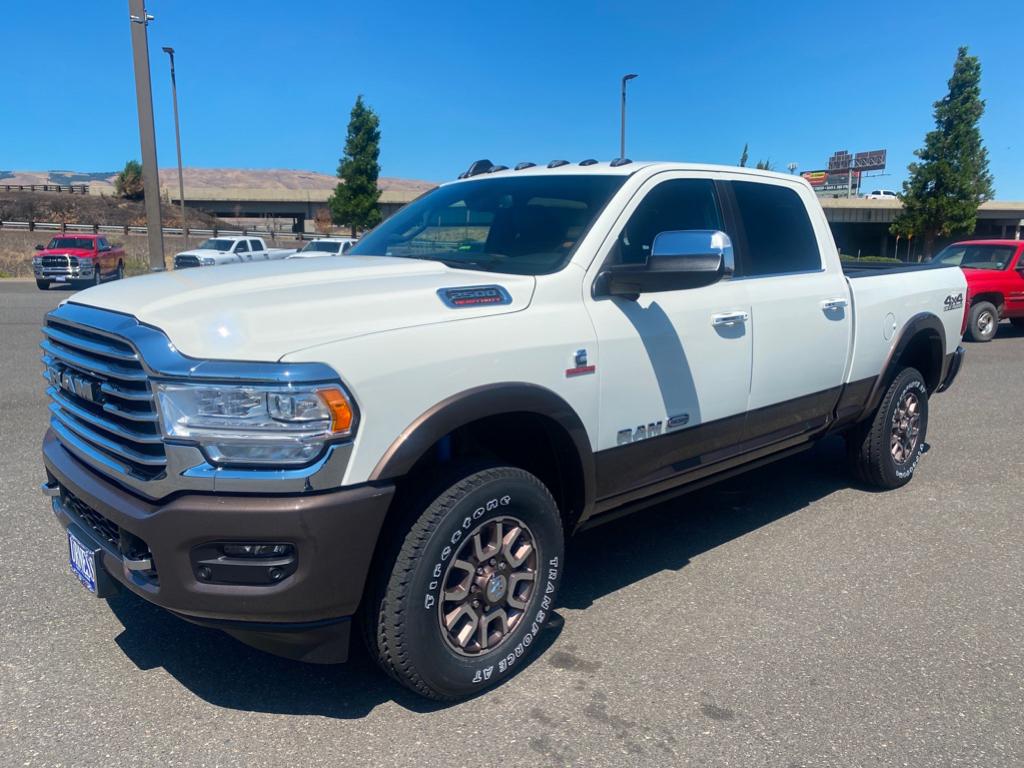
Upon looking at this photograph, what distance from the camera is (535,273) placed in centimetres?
352

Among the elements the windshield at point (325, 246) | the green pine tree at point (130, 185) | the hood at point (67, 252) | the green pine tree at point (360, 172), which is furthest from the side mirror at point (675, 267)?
the green pine tree at point (130, 185)

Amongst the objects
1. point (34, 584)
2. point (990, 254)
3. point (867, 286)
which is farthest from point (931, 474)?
point (990, 254)

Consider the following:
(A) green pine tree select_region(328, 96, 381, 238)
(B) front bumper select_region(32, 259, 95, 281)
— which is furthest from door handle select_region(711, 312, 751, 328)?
(A) green pine tree select_region(328, 96, 381, 238)

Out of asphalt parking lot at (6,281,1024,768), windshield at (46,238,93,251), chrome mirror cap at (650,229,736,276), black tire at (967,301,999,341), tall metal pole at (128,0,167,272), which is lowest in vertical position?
asphalt parking lot at (6,281,1024,768)

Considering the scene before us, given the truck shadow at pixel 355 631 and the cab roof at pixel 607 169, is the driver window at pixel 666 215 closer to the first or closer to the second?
the cab roof at pixel 607 169

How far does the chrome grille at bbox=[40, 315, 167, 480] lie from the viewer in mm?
2729

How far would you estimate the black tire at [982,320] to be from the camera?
14688 mm

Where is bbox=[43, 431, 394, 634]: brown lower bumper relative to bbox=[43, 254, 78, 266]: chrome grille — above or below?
below

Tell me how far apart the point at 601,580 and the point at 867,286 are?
8.24 ft

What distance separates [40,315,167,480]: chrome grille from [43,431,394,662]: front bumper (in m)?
0.15

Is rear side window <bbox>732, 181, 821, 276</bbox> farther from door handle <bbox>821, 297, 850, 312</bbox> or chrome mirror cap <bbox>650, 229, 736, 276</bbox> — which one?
chrome mirror cap <bbox>650, 229, 736, 276</bbox>

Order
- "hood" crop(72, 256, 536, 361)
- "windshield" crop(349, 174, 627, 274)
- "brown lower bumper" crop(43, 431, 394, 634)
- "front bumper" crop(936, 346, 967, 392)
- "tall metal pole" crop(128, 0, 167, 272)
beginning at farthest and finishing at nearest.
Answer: "tall metal pole" crop(128, 0, 167, 272) → "front bumper" crop(936, 346, 967, 392) → "windshield" crop(349, 174, 627, 274) → "hood" crop(72, 256, 536, 361) → "brown lower bumper" crop(43, 431, 394, 634)

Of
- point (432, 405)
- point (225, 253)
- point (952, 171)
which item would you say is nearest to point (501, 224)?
point (432, 405)

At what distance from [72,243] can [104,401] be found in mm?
27686
